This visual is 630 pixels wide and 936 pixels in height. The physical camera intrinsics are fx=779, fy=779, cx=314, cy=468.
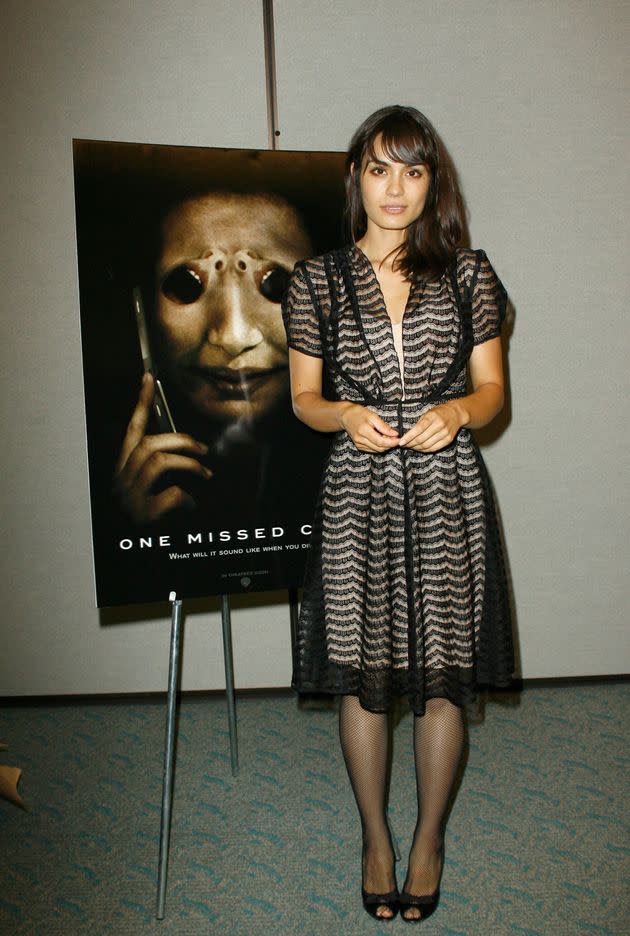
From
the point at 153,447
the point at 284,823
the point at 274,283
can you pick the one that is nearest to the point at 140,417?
the point at 153,447

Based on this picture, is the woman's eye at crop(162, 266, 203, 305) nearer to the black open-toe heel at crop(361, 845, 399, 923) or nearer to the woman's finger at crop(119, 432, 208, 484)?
the woman's finger at crop(119, 432, 208, 484)

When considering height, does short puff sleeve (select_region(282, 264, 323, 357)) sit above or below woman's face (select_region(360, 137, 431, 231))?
below

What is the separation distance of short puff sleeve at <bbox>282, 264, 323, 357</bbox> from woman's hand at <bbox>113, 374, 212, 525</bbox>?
1.27ft

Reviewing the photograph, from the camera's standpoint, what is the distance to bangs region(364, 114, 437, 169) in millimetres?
1523

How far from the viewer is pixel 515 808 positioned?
206 centimetres

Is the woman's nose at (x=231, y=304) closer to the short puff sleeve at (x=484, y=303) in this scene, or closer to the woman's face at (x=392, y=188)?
the woman's face at (x=392, y=188)

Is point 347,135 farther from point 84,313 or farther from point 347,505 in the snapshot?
point 347,505

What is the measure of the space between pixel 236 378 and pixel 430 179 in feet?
2.08

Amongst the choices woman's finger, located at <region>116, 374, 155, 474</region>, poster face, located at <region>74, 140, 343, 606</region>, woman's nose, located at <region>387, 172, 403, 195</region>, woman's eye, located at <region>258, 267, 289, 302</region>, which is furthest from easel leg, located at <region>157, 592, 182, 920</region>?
woman's nose, located at <region>387, 172, 403, 195</region>

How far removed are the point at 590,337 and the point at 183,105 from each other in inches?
60.2

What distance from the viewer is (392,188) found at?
155 cm

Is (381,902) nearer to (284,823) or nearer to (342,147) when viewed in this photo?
(284,823)

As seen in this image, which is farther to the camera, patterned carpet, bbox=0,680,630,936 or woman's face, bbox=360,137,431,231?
patterned carpet, bbox=0,680,630,936

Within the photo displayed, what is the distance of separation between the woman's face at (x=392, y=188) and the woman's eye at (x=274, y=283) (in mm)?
360
